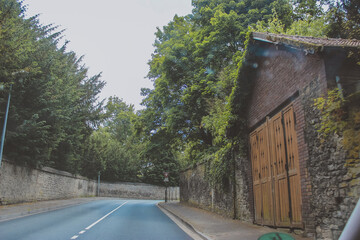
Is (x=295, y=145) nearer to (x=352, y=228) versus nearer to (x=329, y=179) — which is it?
(x=329, y=179)

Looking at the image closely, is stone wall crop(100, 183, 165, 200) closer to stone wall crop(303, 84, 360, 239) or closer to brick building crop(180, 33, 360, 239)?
brick building crop(180, 33, 360, 239)

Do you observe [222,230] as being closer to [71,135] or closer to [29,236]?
[29,236]

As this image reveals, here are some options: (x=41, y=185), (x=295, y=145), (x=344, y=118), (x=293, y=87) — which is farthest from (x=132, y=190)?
(x=344, y=118)

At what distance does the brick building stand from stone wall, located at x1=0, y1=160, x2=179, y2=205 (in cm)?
1470

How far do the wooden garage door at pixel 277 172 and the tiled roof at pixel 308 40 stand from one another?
6.58 ft

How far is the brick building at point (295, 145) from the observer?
6508mm

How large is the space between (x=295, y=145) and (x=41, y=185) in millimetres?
23223

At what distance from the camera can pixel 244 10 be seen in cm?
2133

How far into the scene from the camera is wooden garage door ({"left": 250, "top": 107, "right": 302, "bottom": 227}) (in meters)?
8.46

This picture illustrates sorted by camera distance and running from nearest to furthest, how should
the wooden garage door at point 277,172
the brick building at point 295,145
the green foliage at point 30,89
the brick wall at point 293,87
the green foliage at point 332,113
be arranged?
1. the green foliage at point 332,113
2. the brick building at point 295,145
3. the brick wall at point 293,87
4. the wooden garage door at point 277,172
5. the green foliage at point 30,89

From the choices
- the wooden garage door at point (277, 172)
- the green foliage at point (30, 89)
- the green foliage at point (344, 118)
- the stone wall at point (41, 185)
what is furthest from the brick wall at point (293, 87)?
the stone wall at point (41, 185)

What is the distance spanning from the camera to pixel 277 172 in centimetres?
955

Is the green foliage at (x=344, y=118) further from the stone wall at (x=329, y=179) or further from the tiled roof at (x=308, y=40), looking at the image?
the tiled roof at (x=308, y=40)

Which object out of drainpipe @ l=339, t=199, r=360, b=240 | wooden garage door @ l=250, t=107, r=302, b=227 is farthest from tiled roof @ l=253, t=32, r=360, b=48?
drainpipe @ l=339, t=199, r=360, b=240
